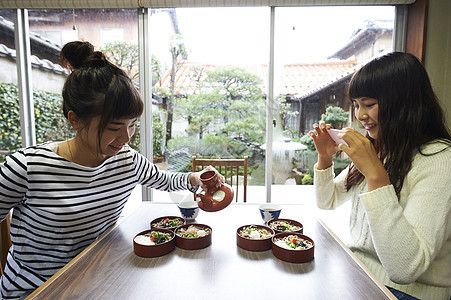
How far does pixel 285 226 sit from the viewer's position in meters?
1.18

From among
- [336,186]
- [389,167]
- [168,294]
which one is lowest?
[168,294]

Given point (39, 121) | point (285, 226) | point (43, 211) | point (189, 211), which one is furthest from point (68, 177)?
point (39, 121)

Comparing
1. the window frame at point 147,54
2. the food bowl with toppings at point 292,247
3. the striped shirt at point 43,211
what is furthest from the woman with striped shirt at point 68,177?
the window frame at point 147,54

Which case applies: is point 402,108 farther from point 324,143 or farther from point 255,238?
point 255,238

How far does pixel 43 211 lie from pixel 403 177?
1.34 m

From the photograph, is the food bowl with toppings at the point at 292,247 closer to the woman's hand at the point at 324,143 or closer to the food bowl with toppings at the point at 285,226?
the food bowl with toppings at the point at 285,226

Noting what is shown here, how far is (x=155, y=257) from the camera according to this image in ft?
3.25

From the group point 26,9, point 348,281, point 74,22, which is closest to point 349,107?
point 348,281

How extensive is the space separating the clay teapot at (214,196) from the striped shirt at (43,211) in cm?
44

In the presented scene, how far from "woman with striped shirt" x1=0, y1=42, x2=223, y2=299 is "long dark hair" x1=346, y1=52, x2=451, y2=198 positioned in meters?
0.93

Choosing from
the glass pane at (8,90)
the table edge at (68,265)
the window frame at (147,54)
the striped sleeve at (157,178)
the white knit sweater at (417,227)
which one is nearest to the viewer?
the table edge at (68,265)

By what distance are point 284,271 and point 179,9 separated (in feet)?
8.11

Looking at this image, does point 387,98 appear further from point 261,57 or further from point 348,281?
point 261,57

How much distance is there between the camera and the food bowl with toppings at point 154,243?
38.7 inches
